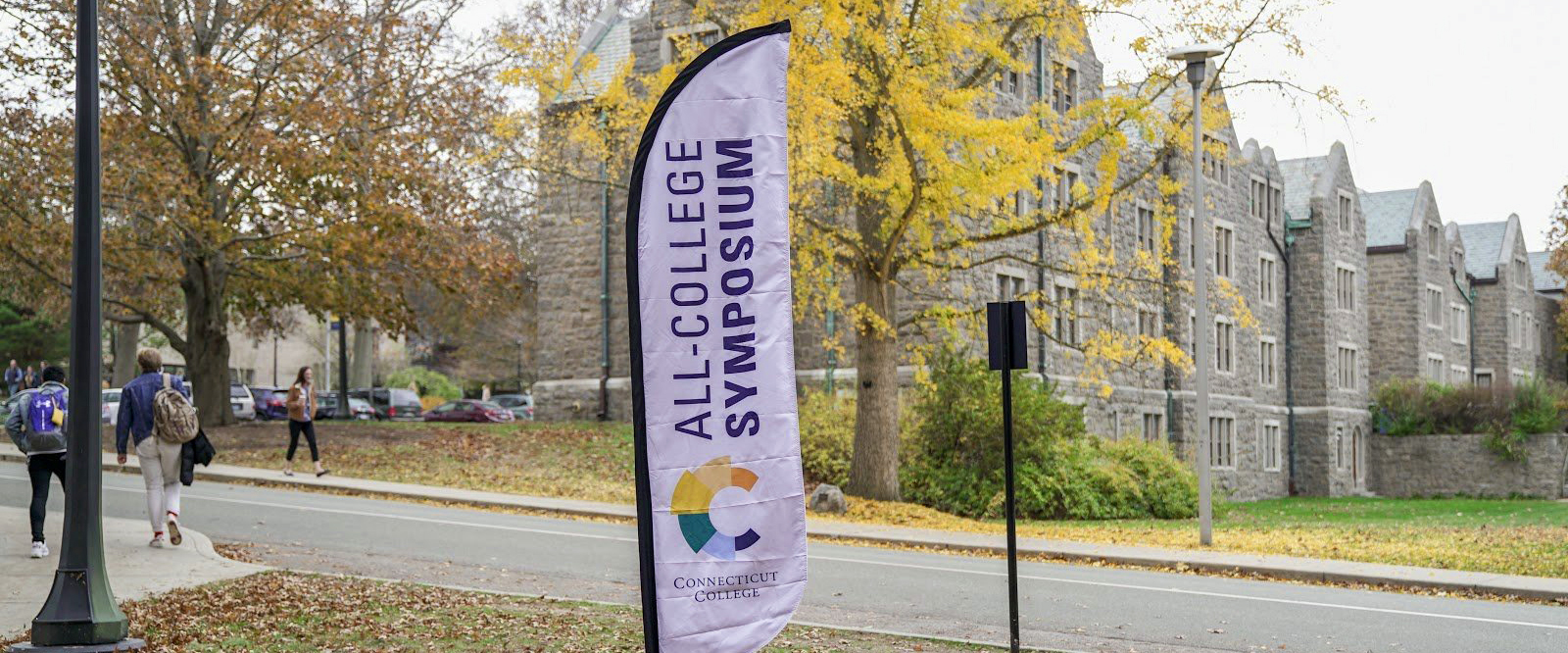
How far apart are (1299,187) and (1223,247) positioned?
7897mm

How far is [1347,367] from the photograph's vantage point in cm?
4809

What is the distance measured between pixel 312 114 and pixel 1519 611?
2088 cm

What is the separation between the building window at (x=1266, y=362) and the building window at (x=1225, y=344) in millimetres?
2521

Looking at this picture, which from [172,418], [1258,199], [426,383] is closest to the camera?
[172,418]

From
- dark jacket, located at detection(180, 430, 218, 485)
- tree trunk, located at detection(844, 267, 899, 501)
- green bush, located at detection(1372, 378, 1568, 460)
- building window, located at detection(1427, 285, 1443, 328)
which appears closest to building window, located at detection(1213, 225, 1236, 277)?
green bush, located at detection(1372, 378, 1568, 460)

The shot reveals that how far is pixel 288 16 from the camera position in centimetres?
2675

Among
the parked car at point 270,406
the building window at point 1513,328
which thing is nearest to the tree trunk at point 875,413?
the parked car at point 270,406

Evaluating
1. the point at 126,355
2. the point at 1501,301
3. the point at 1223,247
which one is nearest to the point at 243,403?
the point at 126,355

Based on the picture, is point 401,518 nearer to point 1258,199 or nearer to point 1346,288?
point 1258,199

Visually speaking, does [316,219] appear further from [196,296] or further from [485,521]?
[485,521]

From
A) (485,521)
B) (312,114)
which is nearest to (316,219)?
(312,114)

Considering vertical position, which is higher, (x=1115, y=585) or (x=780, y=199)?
(x=780, y=199)

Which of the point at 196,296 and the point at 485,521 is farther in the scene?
the point at 196,296

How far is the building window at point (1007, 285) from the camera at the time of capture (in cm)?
3216
